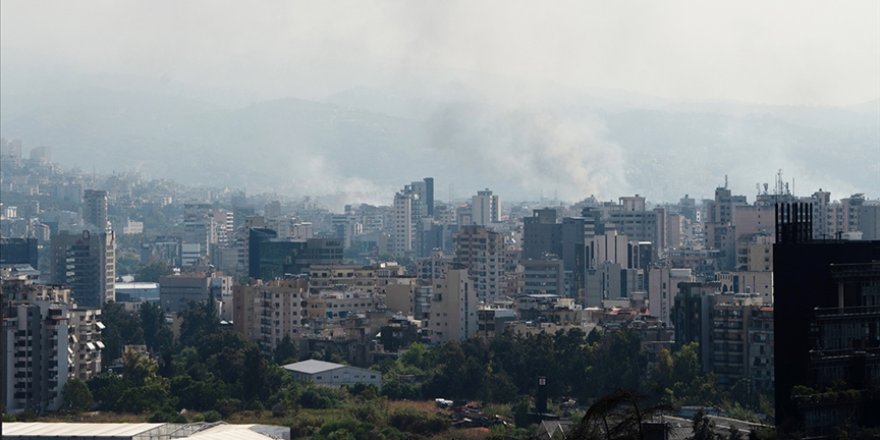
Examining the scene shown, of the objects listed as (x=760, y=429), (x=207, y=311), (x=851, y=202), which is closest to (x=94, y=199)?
(x=851, y=202)

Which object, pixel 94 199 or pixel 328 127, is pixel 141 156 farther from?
pixel 94 199

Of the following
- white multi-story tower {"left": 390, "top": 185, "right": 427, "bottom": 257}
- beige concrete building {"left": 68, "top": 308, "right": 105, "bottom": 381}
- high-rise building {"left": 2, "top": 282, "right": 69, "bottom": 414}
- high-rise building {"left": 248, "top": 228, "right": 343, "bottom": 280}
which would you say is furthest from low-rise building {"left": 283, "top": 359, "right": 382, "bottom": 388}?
white multi-story tower {"left": 390, "top": 185, "right": 427, "bottom": 257}

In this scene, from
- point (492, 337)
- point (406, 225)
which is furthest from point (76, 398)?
point (406, 225)

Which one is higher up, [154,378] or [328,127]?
[328,127]

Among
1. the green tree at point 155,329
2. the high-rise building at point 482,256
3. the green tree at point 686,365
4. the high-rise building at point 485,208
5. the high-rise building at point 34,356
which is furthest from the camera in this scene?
the high-rise building at point 485,208

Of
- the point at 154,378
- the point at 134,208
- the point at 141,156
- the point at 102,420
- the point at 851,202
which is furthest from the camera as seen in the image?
the point at 141,156

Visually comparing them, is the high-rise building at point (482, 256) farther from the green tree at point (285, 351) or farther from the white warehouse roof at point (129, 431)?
the white warehouse roof at point (129, 431)

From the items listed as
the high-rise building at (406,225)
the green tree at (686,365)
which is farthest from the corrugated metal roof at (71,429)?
the high-rise building at (406,225)
